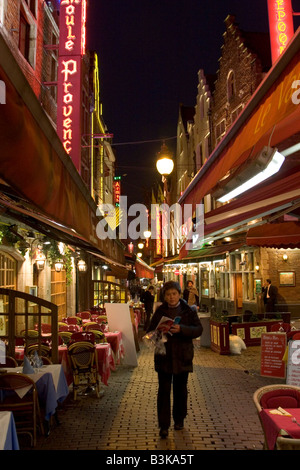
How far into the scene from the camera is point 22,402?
544 centimetres

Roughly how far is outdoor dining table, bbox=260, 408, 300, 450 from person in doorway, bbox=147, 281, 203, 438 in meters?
1.77

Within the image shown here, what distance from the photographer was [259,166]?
10.3ft

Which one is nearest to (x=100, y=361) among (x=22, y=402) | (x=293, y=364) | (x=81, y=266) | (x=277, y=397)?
(x=22, y=402)

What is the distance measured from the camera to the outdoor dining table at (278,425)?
311cm

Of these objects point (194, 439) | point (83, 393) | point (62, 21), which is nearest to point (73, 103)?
point (62, 21)

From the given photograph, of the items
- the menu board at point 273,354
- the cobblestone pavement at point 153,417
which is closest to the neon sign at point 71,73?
the cobblestone pavement at point 153,417

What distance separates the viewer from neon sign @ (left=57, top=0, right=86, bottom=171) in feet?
43.9

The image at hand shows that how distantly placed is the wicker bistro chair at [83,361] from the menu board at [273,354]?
349cm

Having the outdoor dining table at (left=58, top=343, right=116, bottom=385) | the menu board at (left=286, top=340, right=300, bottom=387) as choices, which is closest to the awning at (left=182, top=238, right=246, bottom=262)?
the outdoor dining table at (left=58, top=343, right=116, bottom=385)

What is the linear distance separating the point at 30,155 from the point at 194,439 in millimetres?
4382

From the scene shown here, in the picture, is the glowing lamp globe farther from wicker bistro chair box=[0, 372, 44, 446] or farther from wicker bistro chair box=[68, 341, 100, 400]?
wicker bistro chair box=[0, 372, 44, 446]

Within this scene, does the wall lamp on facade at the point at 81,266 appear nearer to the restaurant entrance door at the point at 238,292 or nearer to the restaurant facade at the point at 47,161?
the restaurant facade at the point at 47,161

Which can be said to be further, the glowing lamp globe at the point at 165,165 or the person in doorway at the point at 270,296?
the person in doorway at the point at 270,296
